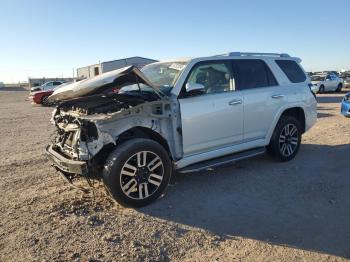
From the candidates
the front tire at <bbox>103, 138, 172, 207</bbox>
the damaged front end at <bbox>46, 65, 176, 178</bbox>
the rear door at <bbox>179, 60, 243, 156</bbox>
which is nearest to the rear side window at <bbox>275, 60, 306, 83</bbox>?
the rear door at <bbox>179, 60, 243, 156</bbox>

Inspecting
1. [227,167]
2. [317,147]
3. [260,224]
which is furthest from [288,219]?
[317,147]

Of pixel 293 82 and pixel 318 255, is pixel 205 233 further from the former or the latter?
pixel 293 82

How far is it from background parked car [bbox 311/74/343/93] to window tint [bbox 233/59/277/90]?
1020 inches

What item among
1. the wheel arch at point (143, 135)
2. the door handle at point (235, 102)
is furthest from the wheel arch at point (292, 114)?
the wheel arch at point (143, 135)

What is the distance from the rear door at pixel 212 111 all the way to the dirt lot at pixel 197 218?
657 mm

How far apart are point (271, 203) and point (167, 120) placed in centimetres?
178

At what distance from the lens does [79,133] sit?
4.77 meters

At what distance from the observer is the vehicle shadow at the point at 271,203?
164 inches

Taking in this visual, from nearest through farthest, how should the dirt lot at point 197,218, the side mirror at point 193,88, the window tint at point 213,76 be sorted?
1. the dirt lot at point 197,218
2. the side mirror at point 193,88
3. the window tint at point 213,76

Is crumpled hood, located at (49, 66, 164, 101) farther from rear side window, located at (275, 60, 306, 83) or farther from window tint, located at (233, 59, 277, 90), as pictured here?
rear side window, located at (275, 60, 306, 83)

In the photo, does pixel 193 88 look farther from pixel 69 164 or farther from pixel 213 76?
pixel 69 164

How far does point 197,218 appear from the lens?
4.61 m

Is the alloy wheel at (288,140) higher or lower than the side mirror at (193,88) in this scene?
lower

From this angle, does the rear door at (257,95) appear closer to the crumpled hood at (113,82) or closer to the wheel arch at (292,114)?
the wheel arch at (292,114)
